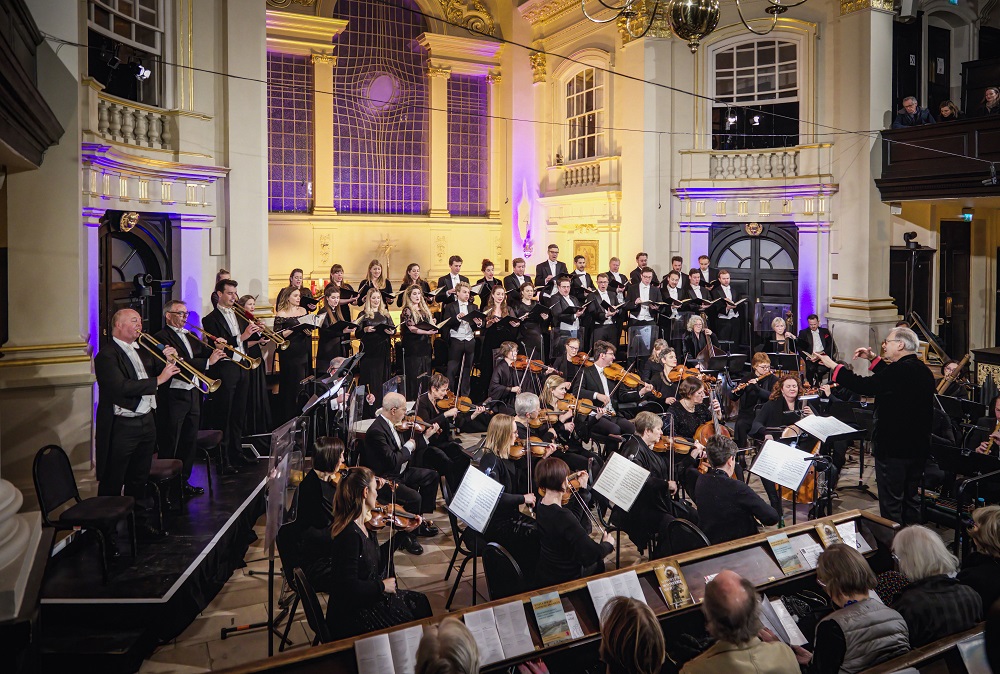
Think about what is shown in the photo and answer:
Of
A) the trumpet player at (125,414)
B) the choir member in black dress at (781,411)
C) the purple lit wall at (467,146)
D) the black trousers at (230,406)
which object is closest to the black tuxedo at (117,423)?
the trumpet player at (125,414)

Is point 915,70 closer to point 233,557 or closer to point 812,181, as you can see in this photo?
point 812,181

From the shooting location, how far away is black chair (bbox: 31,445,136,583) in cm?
534

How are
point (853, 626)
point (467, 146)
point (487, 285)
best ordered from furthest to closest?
1. point (467, 146)
2. point (487, 285)
3. point (853, 626)

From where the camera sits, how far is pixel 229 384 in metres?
8.07

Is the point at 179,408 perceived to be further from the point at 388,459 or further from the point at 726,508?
the point at 726,508

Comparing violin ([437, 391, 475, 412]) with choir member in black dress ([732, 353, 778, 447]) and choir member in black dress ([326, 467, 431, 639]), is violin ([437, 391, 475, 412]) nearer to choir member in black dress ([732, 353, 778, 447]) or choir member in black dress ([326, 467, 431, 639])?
choir member in black dress ([732, 353, 778, 447])

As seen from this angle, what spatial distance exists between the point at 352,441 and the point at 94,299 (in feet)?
9.99

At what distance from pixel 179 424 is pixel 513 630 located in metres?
4.03

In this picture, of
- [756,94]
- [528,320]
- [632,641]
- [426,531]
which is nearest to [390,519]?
[426,531]

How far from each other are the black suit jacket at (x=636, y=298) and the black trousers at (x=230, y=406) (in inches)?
229

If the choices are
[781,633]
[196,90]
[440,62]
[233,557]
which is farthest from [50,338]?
[440,62]

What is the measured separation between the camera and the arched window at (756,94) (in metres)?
14.5

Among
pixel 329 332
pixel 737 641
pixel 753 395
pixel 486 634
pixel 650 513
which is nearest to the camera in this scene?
pixel 737 641

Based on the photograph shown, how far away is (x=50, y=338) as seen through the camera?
23.4ft
